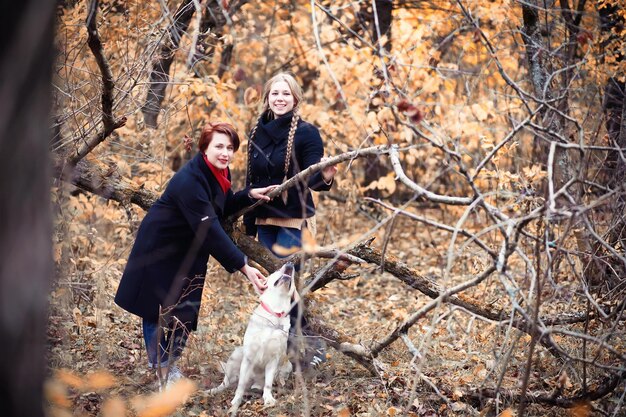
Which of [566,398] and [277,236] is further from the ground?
[277,236]

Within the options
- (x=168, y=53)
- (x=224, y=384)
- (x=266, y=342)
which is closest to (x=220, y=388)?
(x=224, y=384)

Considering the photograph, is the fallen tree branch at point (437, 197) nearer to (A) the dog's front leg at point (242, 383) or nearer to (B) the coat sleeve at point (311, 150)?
(B) the coat sleeve at point (311, 150)

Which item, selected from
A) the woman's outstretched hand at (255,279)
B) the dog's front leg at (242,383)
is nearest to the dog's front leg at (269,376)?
the dog's front leg at (242,383)

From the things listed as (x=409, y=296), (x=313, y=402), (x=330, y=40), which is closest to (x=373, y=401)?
(x=313, y=402)

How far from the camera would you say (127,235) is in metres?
7.16

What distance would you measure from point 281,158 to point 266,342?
1.47 meters

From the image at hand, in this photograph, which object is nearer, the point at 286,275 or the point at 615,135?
the point at 286,275

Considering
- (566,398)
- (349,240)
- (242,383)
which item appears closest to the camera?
(349,240)

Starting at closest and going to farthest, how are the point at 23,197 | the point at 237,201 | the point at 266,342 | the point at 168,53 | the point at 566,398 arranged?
the point at 23,197 < the point at 566,398 < the point at 266,342 < the point at 237,201 < the point at 168,53

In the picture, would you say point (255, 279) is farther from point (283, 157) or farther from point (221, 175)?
point (283, 157)

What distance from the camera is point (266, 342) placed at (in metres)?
4.32

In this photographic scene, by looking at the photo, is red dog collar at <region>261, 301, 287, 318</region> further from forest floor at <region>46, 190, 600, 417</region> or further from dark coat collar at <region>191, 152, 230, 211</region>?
dark coat collar at <region>191, 152, 230, 211</region>

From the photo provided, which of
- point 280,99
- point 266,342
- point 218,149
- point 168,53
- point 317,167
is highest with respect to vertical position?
point 168,53

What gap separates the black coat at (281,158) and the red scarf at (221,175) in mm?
305
